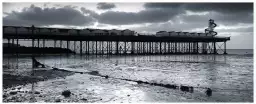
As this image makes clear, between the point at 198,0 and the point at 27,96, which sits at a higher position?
the point at 198,0

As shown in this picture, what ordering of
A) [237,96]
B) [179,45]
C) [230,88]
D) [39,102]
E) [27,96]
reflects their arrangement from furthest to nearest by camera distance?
[179,45]
[230,88]
[237,96]
[27,96]
[39,102]

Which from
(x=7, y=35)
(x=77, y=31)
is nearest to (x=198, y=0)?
(x=7, y=35)

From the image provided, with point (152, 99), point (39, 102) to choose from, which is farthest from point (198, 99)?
point (39, 102)

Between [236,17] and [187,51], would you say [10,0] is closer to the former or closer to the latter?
[236,17]

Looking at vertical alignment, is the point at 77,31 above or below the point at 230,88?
above

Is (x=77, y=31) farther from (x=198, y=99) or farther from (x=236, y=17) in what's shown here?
(x=198, y=99)

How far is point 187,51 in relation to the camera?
70750mm

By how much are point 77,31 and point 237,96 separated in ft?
136

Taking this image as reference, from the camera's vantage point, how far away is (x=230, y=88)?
409 inches

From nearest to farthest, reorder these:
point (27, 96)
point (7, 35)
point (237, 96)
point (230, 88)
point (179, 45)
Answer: point (27, 96) < point (237, 96) < point (230, 88) < point (7, 35) < point (179, 45)

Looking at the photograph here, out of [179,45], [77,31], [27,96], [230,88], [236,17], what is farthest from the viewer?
[179,45]

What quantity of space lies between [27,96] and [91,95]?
1.91 meters

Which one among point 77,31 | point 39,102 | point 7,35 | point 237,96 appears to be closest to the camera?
point 39,102

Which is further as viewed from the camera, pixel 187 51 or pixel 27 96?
pixel 187 51
